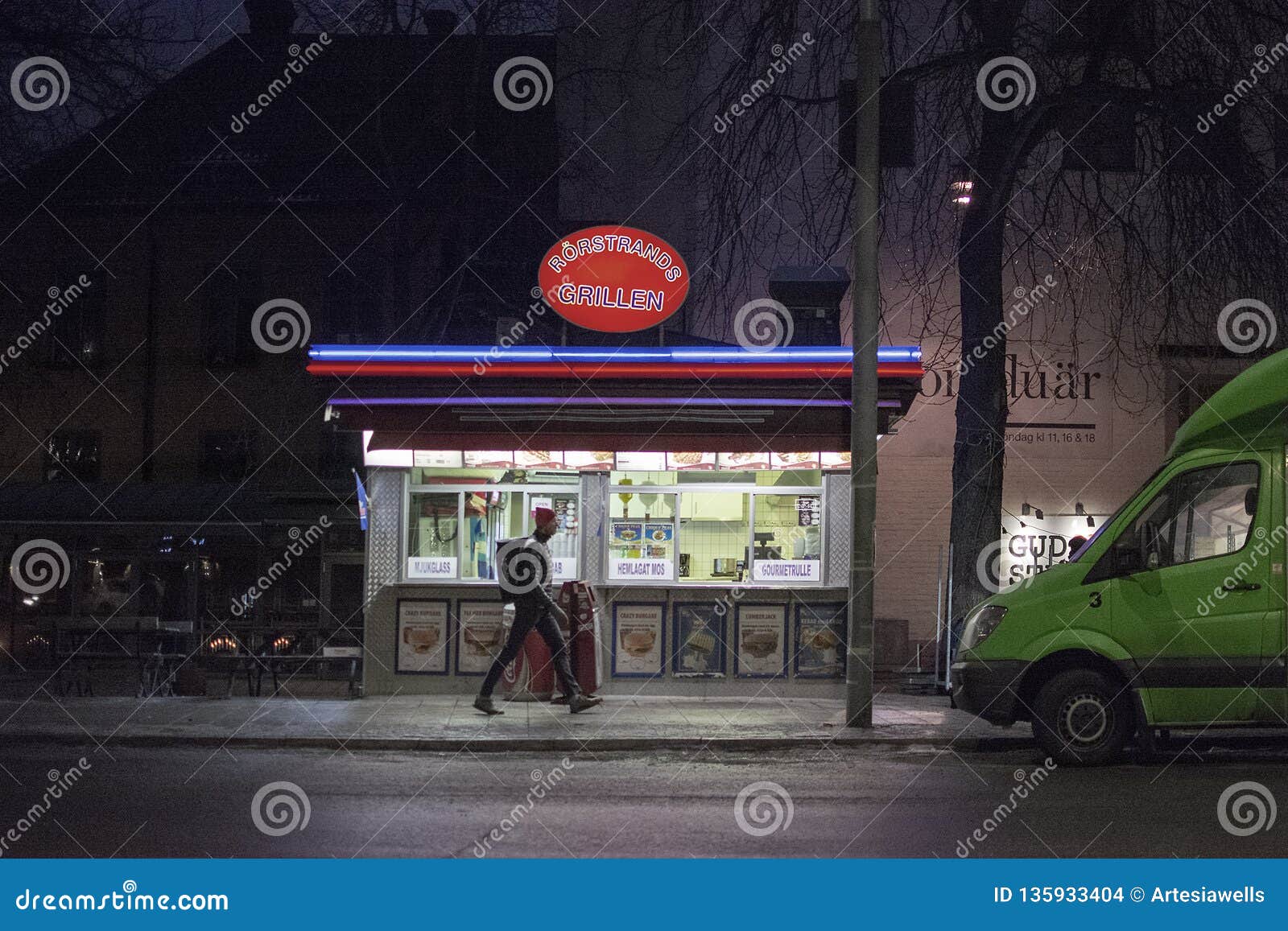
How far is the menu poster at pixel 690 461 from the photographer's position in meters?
15.9

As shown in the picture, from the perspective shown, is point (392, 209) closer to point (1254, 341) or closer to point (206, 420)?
point (206, 420)

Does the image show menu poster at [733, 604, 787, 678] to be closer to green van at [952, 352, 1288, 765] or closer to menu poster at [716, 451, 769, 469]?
menu poster at [716, 451, 769, 469]

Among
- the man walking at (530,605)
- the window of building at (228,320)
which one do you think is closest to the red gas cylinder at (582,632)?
the man walking at (530,605)

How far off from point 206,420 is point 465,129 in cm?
808

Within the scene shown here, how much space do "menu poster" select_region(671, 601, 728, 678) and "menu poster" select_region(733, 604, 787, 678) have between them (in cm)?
20

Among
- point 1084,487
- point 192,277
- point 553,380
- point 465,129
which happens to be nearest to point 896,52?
point 553,380

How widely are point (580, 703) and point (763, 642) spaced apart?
2.69 meters

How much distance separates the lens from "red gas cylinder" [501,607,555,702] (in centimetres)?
1505

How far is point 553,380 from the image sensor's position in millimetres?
15133

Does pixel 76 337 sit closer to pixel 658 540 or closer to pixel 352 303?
pixel 352 303

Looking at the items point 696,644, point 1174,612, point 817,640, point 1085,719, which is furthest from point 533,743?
point 1174,612

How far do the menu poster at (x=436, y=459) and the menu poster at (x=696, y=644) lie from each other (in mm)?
3069

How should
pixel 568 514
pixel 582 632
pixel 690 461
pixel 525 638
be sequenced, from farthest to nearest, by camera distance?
pixel 568 514, pixel 690 461, pixel 582 632, pixel 525 638

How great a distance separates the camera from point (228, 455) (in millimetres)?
27484
